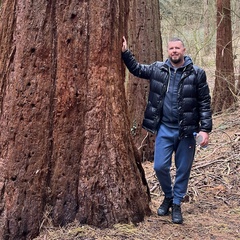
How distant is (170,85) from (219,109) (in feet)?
30.6

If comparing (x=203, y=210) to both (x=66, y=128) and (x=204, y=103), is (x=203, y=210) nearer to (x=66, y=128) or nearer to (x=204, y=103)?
(x=204, y=103)

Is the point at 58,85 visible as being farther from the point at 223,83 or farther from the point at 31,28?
the point at 223,83

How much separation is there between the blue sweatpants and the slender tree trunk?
879 centimetres

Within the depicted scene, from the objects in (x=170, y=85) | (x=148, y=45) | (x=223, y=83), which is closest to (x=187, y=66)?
(x=170, y=85)

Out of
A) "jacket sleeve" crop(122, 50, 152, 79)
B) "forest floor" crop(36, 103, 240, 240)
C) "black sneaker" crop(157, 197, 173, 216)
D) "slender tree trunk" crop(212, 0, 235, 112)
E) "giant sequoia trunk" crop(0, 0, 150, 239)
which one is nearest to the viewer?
"giant sequoia trunk" crop(0, 0, 150, 239)

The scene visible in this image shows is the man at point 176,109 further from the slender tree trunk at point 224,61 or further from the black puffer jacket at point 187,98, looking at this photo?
the slender tree trunk at point 224,61

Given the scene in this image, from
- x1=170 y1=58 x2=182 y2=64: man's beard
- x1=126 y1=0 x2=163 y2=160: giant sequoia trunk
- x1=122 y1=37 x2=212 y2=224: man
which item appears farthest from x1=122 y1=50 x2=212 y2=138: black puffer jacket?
x1=126 y1=0 x2=163 y2=160: giant sequoia trunk

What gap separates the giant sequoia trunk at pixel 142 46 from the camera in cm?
966

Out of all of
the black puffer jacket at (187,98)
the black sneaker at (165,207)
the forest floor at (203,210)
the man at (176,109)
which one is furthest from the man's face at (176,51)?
the forest floor at (203,210)

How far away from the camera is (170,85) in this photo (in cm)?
497

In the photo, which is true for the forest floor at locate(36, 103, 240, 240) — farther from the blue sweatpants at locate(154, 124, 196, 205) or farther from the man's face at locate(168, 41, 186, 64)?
the man's face at locate(168, 41, 186, 64)

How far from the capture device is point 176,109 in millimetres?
4945

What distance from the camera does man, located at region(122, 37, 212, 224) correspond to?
4914mm

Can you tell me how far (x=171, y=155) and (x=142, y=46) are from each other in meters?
5.01
